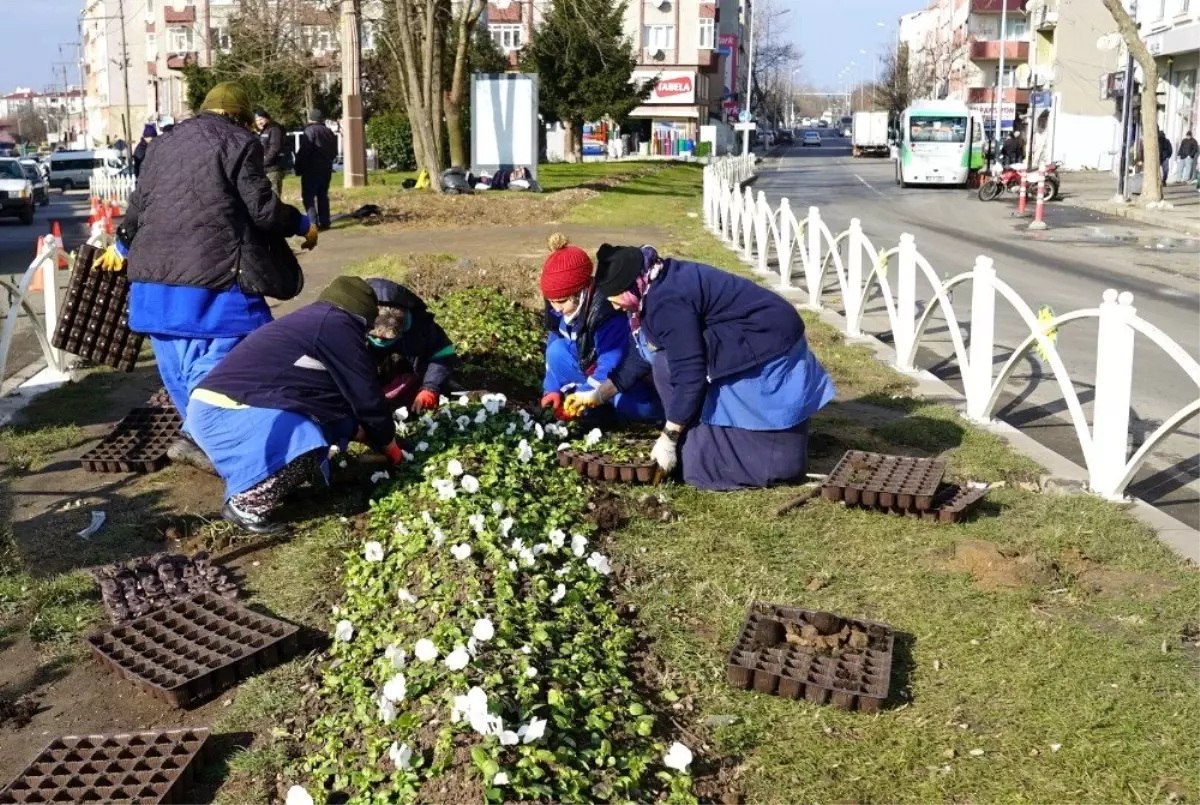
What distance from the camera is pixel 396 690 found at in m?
3.58

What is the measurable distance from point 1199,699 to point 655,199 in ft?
83.9

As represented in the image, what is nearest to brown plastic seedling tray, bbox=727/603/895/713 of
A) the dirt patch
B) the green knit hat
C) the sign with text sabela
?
the dirt patch

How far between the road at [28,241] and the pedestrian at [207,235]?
4.42 m

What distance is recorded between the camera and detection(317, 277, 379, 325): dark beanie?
5.62 meters

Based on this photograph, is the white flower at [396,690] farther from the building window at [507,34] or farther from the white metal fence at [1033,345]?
the building window at [507,34]

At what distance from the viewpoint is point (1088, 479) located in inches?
250

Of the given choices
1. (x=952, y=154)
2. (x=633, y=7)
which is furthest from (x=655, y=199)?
(x=633, y=7)

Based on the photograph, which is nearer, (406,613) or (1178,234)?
(406,613)

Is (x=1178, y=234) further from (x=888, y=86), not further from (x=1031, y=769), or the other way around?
(x=888, y=86)

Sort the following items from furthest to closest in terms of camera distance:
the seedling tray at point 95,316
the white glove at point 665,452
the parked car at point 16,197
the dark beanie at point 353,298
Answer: the parked car at point 16,197 → the seedling tray at point 95,316 → the white glove at point 665,452 → the dark beanie at point 353,298

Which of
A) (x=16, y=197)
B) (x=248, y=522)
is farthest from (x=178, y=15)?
(x=248, y=522)

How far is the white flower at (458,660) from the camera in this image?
369 centimetres

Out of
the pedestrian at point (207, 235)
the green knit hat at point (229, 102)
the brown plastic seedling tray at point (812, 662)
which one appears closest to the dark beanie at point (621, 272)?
the pedestrian at point (207, 235)

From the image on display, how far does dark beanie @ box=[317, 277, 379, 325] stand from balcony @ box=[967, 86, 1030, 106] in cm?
7523
